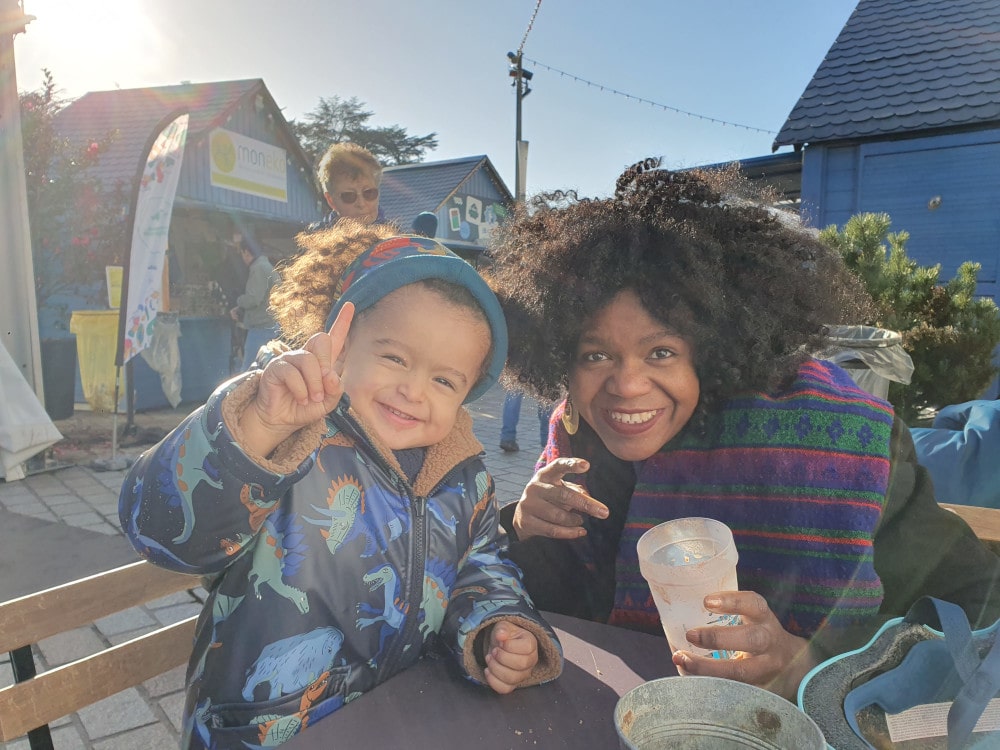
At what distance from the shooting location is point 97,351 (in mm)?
7742

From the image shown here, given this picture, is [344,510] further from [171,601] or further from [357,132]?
[357,132]

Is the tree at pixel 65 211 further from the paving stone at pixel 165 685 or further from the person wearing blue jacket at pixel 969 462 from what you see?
the person wearing blue jacket at pixel 969 462

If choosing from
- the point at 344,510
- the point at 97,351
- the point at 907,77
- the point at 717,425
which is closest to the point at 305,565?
the point at 344,510

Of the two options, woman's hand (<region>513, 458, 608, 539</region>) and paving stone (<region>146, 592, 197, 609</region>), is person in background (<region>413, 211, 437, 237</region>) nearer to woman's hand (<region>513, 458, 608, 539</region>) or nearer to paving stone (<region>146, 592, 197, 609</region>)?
paving stone (<region>146, 592, 197, 609</region>)

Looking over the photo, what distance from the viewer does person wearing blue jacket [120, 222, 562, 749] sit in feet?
3.54

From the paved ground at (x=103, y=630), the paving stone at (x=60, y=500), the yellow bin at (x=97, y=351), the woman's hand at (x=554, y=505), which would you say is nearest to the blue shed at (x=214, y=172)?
the yellow bin at (x=97, y=351)

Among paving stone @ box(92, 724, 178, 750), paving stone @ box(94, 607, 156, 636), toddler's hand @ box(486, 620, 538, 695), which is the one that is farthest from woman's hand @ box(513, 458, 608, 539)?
paving stone @ box(94, 607, 156, 636)

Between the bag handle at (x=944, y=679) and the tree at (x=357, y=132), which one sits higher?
the tree at (x=357, y=132)

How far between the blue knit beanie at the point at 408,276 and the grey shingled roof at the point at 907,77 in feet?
26.2

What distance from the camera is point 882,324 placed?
177 inches

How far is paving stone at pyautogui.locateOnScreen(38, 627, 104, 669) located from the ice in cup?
2623 millimetres

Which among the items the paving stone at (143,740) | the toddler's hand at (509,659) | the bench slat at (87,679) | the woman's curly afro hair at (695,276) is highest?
the woman's curly afro hair at (695,276)

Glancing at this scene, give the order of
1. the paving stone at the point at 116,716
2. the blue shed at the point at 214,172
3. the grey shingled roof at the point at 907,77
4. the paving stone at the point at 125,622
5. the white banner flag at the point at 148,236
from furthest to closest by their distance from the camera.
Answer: the blue shed at the point at 214,172 < the grey shingled roof at the point at 907,77 < the white banner flag at the point at 148,236 < the paving stone at the point at 125,622 < the paving stone at the point at 116,716

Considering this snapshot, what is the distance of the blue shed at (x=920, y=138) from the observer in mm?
7645
